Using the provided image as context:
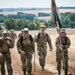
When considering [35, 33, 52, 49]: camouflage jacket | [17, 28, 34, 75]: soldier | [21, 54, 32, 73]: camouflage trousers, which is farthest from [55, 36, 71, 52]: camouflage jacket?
[35, 33, 52, 49]: camouflage jacket

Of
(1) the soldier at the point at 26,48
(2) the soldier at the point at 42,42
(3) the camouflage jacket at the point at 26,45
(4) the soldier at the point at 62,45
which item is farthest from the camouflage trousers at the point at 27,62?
(2) the soldier at the point at 42,42

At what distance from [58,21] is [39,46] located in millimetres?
2217

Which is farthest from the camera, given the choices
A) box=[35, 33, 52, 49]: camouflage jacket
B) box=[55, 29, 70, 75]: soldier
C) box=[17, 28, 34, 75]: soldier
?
box=[35, 33, 52, 49]: camouflage jacket

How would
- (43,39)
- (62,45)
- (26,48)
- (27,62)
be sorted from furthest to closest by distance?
(43,39)
(62,45)
(26,48)
(27,62)

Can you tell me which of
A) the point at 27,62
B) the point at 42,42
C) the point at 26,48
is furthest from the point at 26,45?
the point at 42,42

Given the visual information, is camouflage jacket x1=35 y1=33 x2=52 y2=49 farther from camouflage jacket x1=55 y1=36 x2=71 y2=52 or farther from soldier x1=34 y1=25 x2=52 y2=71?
camouflage jacket x1=55 y1=36 x2=71 y2=52

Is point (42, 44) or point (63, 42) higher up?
point (63, 42)

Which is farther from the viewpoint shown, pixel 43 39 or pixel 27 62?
pixel 43 39

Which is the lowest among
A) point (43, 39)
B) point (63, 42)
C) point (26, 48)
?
point (43, 39)

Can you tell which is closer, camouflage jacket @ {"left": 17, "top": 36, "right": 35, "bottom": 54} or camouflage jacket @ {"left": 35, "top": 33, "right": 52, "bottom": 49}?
camouflage jacket @ {"left": 17, "top": 36, "right": 35, "bottom": 54}

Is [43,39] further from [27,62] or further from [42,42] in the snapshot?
[27,62]

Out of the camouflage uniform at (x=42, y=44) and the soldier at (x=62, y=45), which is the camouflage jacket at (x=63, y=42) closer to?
the soldier at (x=62, y=45)

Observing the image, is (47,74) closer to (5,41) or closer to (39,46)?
(39,46)

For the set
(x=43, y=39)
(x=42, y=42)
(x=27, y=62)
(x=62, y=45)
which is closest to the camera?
(x=27, y=62)
